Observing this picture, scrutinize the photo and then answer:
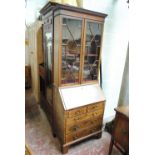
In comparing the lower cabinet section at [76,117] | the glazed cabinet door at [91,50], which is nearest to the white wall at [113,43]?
the glazed cabinet door at [91,50]

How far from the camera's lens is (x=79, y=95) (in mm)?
1858

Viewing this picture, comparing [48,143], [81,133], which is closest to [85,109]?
[81,133]

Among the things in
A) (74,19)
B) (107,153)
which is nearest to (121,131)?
(107,153)

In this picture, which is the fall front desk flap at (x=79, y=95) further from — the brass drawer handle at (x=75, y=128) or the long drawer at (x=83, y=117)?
the brass drawer handle at (x=75, y=128)

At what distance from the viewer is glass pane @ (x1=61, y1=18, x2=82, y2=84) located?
1704 millimetres

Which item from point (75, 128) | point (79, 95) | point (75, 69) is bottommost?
point (75, 128)

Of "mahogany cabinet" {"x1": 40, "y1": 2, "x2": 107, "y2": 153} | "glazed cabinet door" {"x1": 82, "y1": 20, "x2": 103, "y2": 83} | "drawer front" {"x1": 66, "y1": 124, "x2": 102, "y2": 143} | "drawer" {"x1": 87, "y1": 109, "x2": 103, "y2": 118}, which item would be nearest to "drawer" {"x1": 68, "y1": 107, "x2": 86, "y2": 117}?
"mahogany cabinet" {"x1": 40, "y1": 2, "x2": 107, "y2": 153}

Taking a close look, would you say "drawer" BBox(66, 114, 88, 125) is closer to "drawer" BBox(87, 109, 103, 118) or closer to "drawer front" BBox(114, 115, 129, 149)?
"drawer" BBox(87, 109, 103, 118)

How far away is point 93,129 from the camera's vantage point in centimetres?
204

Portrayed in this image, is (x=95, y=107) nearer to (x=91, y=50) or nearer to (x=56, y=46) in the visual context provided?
(x=91, y=50)

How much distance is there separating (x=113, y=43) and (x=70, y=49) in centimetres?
97

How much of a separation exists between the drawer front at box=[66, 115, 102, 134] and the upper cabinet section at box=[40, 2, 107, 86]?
1.82 feet
